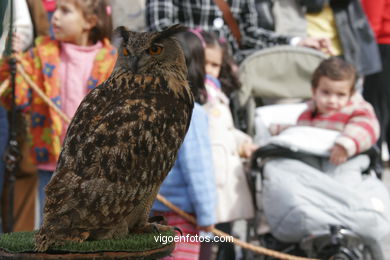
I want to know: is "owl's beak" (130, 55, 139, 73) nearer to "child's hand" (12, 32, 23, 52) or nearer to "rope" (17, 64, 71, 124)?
"rope" (17, 64, 71, 124)

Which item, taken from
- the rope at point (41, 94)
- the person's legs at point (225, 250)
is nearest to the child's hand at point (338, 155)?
the person's legs at point (225, 250)

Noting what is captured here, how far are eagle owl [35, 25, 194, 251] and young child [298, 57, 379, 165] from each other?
6.72ft

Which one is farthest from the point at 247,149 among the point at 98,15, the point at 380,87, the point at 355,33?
the point at 380,87

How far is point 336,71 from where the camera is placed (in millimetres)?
4227

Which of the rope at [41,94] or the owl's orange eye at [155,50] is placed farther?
the rope at [41,94]

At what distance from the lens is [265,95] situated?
4805 mm

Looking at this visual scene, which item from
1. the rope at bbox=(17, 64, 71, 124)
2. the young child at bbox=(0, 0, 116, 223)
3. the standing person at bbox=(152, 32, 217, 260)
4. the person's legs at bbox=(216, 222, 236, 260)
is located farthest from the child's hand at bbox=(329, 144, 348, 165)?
the rope at bbox=(17, 64, 71, 124)

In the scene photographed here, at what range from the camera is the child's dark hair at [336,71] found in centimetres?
421

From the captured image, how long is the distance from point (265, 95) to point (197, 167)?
1.40 m

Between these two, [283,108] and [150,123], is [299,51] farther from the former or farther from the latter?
[150,123]

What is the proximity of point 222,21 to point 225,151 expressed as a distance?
1.17 m

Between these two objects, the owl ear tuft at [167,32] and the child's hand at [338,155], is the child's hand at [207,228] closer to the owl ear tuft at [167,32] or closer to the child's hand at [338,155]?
the child's hand at [338,155]

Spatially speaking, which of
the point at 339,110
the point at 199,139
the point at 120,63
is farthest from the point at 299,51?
the point at 120,63

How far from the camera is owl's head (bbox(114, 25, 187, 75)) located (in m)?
2.08
